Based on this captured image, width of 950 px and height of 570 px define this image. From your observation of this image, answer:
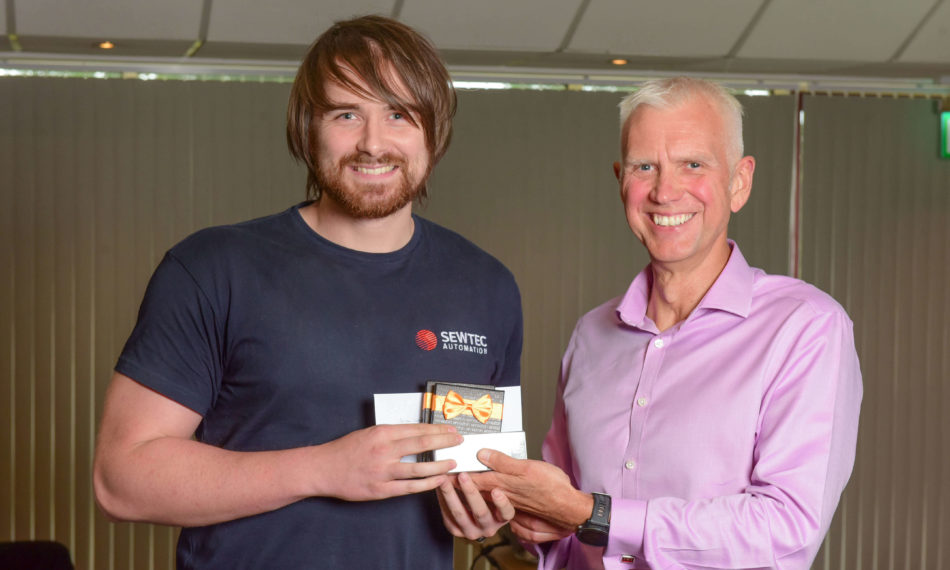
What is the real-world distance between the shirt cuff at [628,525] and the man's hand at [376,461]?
0.35 m

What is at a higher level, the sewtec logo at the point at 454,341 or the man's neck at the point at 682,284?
the man's neck at the point at 682,284

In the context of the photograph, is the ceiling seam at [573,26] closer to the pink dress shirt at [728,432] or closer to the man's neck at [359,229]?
the pink dress shirt at [728,432]

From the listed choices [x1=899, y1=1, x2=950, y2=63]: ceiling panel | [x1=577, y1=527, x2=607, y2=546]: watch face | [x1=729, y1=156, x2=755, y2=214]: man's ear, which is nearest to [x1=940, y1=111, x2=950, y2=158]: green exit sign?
[x1=899, y1=1, x2=950, y2=63]: ceiling panel

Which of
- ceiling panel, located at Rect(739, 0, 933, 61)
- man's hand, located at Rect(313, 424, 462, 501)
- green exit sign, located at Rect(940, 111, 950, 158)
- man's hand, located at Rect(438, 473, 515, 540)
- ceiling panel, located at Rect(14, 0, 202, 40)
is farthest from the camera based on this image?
green exit sign, located at Rect(940, 111, 950, 158)

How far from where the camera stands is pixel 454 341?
5.48 ft

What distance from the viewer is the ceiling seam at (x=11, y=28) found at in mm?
3817

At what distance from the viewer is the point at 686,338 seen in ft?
5.87

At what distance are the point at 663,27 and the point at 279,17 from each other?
1657mm


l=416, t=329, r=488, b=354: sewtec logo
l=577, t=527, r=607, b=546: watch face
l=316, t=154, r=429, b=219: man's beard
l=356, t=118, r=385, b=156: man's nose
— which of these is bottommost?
l=577, t=527, r=607, b=546: watch face

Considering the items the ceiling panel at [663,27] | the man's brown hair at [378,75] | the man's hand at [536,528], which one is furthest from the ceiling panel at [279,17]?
the man's hand at [536,528]

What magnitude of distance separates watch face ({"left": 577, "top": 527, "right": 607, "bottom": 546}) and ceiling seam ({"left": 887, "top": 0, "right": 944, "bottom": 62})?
357cm

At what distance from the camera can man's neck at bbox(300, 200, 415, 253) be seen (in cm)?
167

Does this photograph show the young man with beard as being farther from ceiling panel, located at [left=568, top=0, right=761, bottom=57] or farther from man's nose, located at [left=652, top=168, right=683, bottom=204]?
ceiling panel, located at [left=568, top=0, right=761, bottom=57]

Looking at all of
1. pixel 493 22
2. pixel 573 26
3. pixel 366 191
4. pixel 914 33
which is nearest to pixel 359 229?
pixel 366 191
